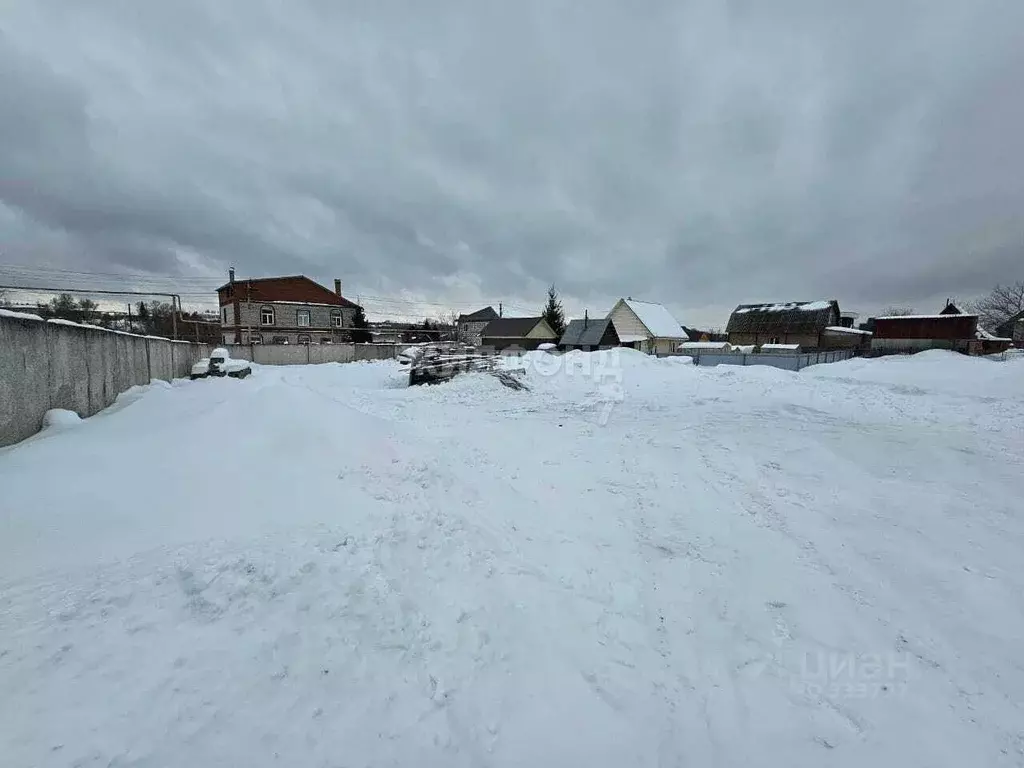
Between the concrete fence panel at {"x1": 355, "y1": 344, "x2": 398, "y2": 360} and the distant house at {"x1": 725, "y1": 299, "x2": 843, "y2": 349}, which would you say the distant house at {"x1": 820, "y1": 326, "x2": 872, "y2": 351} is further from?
the concrete fence panel at {"x1": 355, "y1": 344, "x2": 398, "y2": 360}

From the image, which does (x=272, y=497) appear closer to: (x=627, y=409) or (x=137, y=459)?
(x=137, y=459)

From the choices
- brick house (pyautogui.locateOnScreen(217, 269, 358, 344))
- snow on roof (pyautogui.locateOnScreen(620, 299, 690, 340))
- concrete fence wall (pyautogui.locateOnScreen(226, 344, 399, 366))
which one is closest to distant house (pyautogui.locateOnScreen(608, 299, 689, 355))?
snow on roof (pyautogui.locateOnScreen(620, 299, 690, 340))

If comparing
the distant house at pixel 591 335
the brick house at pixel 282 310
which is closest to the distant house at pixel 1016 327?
the distant house at pixel 591 335

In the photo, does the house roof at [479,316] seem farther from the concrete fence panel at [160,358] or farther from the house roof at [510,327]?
the concrete fence panel at [160,358]

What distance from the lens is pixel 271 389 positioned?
22.1 feet

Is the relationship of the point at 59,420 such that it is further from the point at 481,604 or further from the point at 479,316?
the point at 479,316

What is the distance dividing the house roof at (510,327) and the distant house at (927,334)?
32.0 metres

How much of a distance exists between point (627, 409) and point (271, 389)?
→ 24.5 feet

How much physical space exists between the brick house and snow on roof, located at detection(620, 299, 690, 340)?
26.5 meters

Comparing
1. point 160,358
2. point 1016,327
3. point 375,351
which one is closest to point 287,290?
point 375,351

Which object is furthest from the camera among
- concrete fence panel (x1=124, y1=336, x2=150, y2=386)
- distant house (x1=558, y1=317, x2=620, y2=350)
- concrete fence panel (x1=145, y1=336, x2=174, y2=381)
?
distant house (x1=558, y1=317, x2=620, y2=350)

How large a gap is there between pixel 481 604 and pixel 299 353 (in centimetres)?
2543

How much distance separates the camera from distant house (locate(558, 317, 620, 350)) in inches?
1549

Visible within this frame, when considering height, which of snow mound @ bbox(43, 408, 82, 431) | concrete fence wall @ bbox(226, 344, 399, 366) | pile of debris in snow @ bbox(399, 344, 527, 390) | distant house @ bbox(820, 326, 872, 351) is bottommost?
snow mound @ bbox(43, 408, 82, 431)
